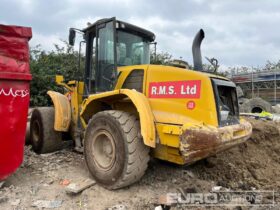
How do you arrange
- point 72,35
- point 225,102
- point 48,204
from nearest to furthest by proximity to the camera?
point 48,204 < point 225,102 < point 72,35

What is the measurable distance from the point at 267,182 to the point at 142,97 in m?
2.68

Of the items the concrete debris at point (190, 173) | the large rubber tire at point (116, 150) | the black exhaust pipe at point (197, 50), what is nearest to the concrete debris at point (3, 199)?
the large rubber tire at point (116, 150)

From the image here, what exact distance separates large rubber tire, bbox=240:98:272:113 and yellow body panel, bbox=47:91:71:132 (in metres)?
7.28

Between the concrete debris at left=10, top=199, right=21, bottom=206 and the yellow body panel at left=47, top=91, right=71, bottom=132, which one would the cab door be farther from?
the concrete debris at left=10, top=199, right=21, bottom=206

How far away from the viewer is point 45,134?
5.78 meters

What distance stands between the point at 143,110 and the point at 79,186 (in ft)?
4.32

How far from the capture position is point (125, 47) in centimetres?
505

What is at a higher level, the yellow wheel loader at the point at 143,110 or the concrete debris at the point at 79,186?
the yellow wheel loader at the point at 143,110

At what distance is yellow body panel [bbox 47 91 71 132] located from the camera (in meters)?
5.58

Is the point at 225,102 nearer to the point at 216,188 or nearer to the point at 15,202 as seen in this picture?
the point at 216,188

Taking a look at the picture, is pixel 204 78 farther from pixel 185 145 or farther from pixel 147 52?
pixel 147 52

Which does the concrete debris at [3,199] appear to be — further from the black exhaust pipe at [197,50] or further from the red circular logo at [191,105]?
the black exhaust pipe at [197,50]

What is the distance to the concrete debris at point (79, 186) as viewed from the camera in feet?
12.8

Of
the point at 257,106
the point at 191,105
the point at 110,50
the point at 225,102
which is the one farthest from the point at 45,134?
the point at 257,106
